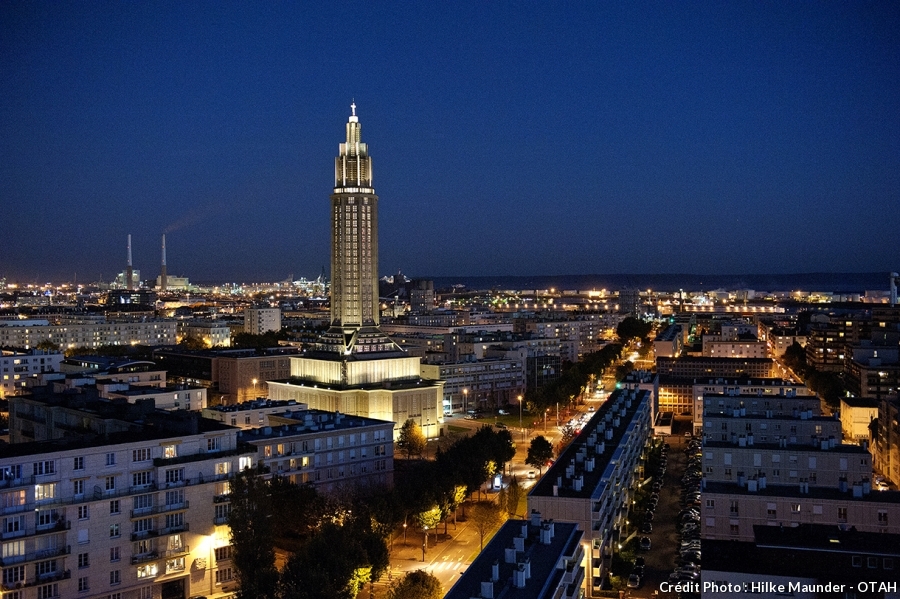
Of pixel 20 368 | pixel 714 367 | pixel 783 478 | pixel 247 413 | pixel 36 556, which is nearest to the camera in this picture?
pixel 36 556

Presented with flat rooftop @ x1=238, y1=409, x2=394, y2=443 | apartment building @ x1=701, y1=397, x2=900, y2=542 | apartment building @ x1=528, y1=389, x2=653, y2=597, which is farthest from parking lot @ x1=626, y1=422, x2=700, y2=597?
flat rooftop @ x1=238, y1=409, x2=394, y2=443

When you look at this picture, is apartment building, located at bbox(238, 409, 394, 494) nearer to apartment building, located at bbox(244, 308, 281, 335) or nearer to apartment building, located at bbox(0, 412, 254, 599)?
apartment building, located at bbox(0, 412, 254, 599)

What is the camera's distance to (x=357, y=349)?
156 feet

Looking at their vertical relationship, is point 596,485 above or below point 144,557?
above

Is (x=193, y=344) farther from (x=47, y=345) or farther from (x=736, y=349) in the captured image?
(x=736, y=349)

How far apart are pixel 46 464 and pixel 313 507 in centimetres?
720

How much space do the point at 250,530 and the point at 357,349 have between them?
94.4ft

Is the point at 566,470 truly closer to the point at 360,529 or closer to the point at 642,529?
the point at 642,529

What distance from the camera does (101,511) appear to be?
1941cm

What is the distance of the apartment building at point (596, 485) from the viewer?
2155 cm

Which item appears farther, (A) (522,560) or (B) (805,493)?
(B) (805,493)

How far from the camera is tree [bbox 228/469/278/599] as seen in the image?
18.4 m

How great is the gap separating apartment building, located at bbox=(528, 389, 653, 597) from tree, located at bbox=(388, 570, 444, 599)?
4477mm

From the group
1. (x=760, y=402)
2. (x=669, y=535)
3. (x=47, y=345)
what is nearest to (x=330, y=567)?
(x=669, y=535)
